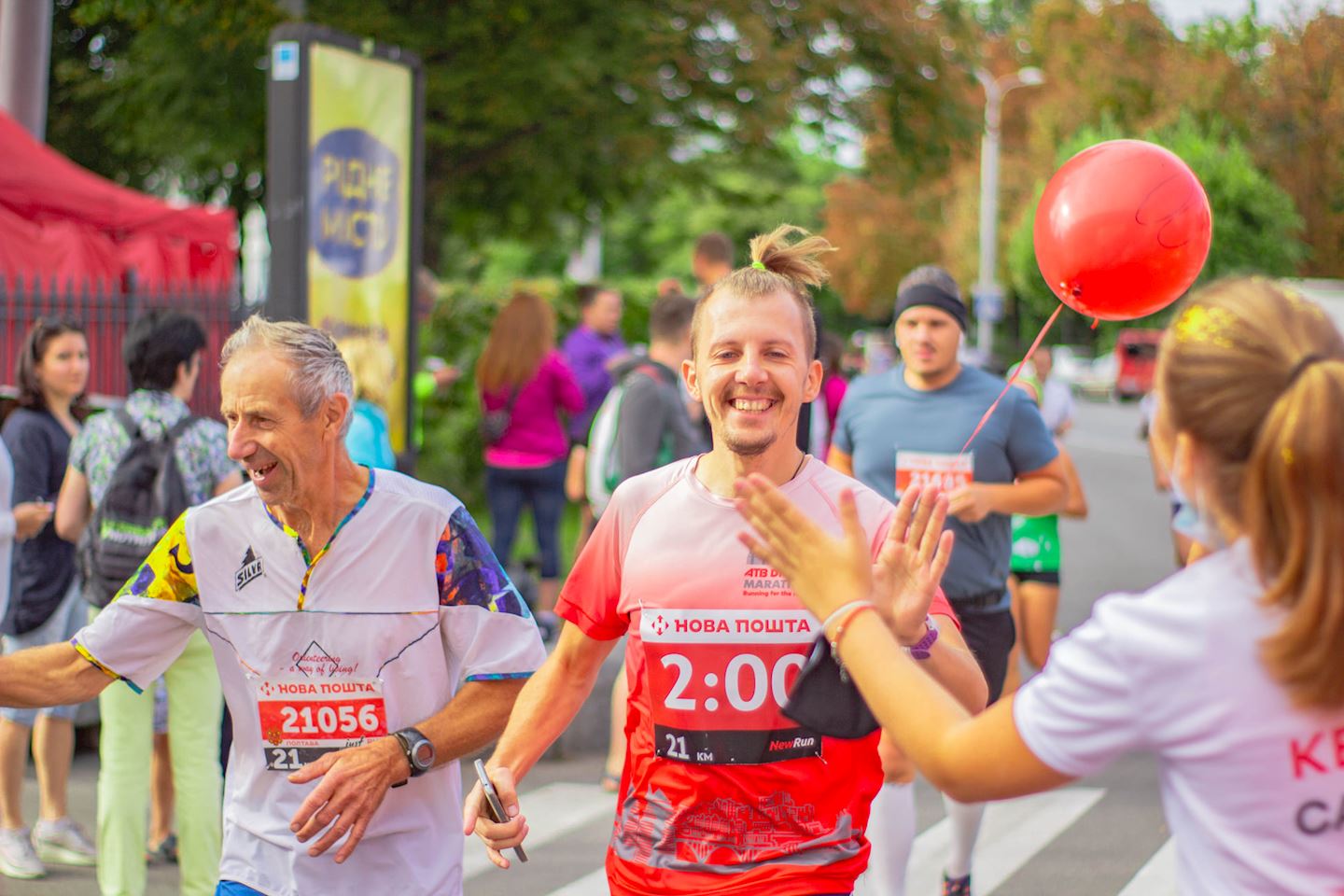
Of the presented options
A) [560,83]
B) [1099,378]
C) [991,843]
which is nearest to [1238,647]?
[991,843]

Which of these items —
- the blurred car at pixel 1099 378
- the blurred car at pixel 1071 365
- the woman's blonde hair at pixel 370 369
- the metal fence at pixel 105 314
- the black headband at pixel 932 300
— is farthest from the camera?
the blurred car at pixel 1071 365

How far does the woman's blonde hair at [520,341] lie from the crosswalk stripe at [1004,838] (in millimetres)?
4239

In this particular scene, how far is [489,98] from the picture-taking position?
15.1 meters

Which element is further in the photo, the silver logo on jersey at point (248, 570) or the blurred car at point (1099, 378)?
the blurred car at point (1099, 378)

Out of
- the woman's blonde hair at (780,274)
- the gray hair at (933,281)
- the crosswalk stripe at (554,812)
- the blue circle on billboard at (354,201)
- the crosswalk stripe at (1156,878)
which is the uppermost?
the blue circle on billboard at (354,201)

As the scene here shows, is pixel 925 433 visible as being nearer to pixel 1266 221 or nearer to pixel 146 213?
pixel 146 213

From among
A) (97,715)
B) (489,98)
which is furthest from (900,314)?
(489,98)

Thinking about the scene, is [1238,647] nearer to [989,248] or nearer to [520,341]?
[520,341]

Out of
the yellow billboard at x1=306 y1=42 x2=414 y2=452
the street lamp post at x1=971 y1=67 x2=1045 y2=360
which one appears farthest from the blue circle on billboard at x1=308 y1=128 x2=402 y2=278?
the street lamp post at x1=971 y1=67 x2=1045 y2=360

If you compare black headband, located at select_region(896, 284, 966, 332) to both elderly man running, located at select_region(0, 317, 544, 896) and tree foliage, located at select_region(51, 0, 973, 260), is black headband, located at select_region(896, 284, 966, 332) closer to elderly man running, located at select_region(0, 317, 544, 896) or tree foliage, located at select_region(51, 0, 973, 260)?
elderly man running, located at select_region(0, 317, 544, 896)

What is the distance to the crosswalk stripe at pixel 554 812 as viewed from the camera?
638cm

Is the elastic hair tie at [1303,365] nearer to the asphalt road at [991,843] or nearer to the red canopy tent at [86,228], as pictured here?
the asphalt road at [991,843]

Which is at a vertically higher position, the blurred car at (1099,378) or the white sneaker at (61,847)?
the blurred car at (1099,378)

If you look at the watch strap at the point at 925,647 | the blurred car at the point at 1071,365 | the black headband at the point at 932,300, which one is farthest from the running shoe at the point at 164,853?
the blurred car at the point at 1071,365
